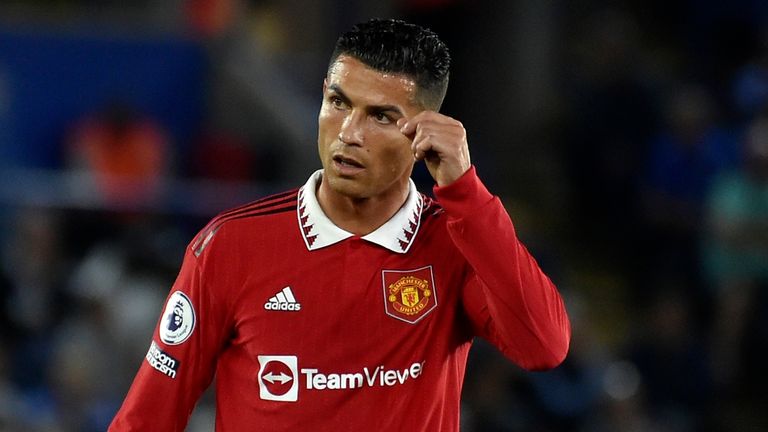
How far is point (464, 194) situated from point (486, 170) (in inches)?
301

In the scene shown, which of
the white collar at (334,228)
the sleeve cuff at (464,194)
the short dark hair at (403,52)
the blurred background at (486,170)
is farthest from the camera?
the blurred background at (486,170)

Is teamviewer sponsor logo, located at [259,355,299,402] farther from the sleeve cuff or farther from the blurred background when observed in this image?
the blurred background

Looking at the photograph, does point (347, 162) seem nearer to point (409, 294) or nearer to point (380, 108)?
point (380, 108)

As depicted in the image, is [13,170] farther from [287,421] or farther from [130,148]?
[287,421]

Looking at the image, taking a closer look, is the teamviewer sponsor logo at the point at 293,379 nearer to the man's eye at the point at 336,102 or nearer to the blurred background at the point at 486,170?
the man's eye at the point at 336,102

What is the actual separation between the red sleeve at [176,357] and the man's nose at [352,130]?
445 mm

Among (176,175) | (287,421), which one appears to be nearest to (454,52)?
(176,175)

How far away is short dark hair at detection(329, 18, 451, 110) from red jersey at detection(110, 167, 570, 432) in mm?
293

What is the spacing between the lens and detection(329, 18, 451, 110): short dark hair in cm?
316

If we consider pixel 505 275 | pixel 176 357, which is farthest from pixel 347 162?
pixel 176 357

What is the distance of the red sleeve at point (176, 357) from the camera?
10.5ft

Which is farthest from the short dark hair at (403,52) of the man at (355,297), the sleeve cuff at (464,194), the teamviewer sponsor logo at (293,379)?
the teamviewer sponsor logo at (293,379)

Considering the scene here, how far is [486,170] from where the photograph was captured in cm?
1068

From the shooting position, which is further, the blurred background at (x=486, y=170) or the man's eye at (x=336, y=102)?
the blurred background at (x=486, y=170)
